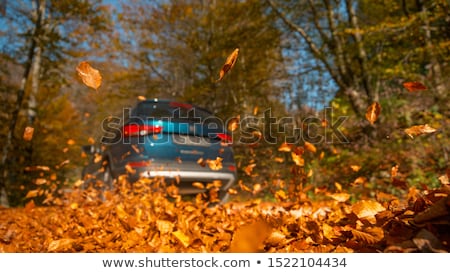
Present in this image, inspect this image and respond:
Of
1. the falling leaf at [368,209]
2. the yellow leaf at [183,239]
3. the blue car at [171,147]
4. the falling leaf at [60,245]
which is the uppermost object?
the blue car at [171,147]

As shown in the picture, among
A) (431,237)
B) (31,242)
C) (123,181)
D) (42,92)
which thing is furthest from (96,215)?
(42,92)

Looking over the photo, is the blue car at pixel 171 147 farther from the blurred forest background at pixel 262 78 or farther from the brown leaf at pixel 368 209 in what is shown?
the brown leaf at pixel 368 209

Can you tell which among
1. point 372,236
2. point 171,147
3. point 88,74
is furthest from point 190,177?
point 372,236

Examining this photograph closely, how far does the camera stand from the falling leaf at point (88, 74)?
5.16ft

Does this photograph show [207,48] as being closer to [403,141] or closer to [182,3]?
[182,3]

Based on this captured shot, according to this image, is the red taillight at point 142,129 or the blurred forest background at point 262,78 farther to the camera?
the blurred forest background at point 262,78

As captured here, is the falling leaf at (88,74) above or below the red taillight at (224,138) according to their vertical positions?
above

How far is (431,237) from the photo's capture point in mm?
867

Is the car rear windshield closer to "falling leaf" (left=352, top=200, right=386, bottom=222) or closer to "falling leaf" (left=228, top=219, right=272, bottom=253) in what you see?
"falling leaf" (left=352, top=200, right=386, bottom=222)

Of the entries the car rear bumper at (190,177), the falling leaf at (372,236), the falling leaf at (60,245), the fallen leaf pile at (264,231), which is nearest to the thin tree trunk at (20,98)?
the fallen leaf pile at (264,231)

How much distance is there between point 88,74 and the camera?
159 cm

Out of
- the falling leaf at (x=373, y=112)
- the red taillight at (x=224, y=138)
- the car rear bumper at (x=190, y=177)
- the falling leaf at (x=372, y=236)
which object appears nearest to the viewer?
the falling leaf at (x=372, y=236)

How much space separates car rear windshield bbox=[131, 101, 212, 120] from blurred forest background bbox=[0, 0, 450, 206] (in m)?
1.43

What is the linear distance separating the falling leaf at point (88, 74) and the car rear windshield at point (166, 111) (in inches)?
112
